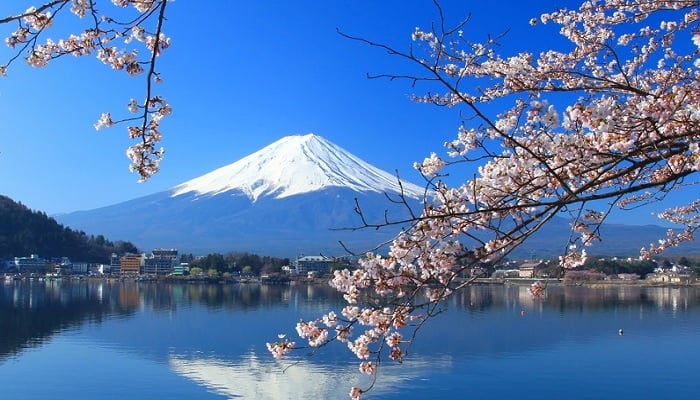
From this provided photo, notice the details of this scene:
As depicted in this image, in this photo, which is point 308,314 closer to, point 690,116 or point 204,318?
point 204,318

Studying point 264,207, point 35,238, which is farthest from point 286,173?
point 35,238

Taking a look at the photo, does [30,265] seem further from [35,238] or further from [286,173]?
[286,173]

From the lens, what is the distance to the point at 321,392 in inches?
276

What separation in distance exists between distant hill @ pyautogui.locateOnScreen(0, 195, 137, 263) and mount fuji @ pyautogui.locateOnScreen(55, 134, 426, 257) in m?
16.1

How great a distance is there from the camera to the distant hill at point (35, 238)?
35.1m

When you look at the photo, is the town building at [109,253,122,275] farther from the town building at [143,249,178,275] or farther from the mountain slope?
the mountain slope

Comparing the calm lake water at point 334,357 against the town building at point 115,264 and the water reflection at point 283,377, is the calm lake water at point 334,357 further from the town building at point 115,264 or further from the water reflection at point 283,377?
the town building at point 115,264

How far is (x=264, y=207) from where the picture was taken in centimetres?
7050

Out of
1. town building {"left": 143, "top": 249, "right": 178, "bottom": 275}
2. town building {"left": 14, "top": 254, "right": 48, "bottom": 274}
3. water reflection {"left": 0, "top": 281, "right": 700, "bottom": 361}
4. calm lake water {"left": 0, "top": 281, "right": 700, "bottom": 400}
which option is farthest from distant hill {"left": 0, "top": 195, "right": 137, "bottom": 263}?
calm lake water {"left": 0, "top": 281, "right": 700, "bottom": 400}

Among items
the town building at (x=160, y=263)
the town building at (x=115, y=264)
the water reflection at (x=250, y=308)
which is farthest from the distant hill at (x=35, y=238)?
the water reflection at (x=250, y=308)

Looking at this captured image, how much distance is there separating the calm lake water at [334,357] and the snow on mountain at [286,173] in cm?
5348

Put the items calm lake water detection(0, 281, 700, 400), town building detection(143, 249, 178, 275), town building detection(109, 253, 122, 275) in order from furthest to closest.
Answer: town building detection(143, 249, 178, 275), town building detection(109, 253, 122, 275), calm lake water detection(0, 281, 700, 400)

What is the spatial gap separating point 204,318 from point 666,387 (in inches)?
371

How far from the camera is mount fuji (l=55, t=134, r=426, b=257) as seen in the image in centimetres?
5903
